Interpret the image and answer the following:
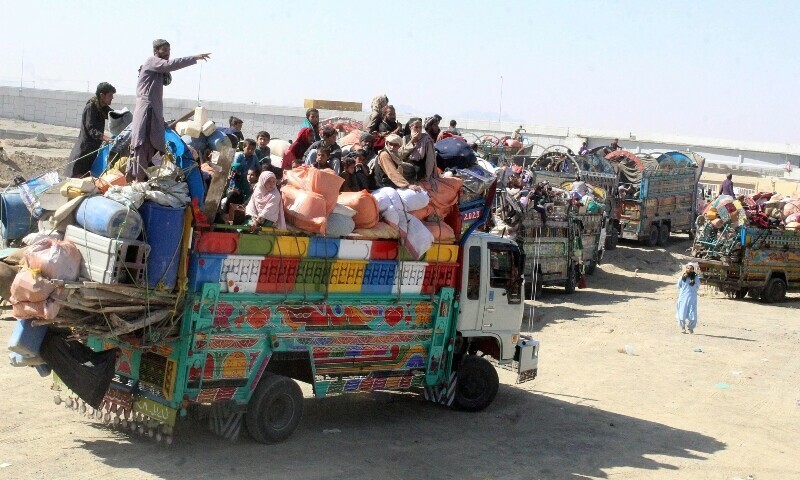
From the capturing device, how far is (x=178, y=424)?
9914 millimetres

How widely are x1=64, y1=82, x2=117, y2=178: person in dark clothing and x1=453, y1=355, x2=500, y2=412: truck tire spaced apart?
15.7ft

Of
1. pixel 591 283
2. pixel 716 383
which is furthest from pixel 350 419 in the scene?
pixel 591 283

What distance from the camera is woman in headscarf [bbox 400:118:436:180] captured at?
1075cm

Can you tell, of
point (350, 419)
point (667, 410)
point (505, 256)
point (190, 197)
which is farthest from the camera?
point (667, 410)

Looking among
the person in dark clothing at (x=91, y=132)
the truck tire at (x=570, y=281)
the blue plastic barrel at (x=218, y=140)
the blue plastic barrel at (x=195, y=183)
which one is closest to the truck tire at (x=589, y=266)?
the truck tire at (x=570, y=281)

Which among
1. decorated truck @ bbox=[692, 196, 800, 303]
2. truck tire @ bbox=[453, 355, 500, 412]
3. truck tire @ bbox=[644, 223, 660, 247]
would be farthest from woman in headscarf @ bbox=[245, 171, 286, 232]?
truck tire @ bbox=[644, 223, 660, 247]

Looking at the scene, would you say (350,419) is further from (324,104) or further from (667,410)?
(324,104)

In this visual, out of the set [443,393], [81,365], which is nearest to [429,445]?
[443,393]

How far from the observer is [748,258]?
23.0 meters

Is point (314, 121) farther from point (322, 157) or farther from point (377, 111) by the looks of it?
point (322, 157)

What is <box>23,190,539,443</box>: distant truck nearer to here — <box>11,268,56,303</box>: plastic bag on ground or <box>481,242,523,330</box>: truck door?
<box>481,242,523,330</box>: truck door

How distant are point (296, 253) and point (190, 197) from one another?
127cm

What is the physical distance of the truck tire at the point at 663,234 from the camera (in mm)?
29359

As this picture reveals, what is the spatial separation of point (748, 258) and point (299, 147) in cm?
1457
